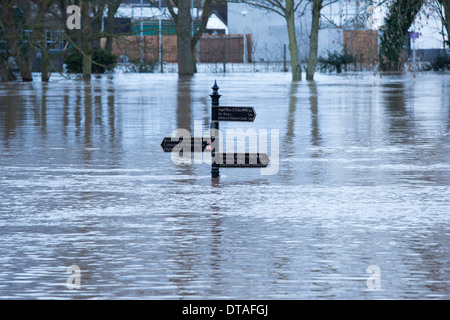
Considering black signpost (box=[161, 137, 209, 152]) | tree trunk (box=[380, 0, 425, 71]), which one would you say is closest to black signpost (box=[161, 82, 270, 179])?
black signpost (box=[161, 137, 209, 152])

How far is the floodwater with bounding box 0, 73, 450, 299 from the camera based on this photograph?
629 centimetres

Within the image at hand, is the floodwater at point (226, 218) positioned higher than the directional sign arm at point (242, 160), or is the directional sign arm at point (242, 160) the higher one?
the directional sign arm at point (242, 160)

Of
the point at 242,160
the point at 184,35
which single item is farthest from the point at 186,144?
the point at 184,35

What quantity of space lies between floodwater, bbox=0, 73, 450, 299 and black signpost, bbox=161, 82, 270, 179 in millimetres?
254

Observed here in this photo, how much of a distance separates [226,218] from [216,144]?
8.71 ft

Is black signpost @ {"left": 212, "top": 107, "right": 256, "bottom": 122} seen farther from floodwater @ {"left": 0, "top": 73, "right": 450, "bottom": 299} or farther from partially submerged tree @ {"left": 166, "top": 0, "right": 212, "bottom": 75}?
partially submerged tree @ {"left": 166, "top": 0, "right": 212, "bottom": 75}

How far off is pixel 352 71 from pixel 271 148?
145 ft

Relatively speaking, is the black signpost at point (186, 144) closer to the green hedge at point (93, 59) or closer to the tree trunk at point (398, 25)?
the tree trunk at point (398, 25)

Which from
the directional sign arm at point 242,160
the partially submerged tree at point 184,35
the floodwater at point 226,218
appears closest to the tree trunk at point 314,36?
the partially submerged tree at point 184,35

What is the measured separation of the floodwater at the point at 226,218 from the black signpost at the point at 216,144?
254 mm

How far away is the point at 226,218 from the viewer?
8.60 metres

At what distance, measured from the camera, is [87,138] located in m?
16.2

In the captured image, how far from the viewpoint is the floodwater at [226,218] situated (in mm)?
6293
